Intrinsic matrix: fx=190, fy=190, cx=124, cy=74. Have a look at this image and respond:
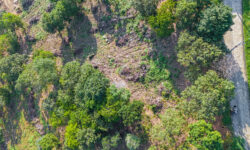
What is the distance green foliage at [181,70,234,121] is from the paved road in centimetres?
707

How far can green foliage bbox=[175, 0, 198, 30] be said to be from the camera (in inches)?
1543

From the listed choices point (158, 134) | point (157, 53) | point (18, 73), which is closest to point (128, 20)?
point (157, 53)

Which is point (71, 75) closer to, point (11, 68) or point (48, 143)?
point (48, 143)

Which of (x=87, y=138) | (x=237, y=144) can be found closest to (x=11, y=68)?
(x=87, y=138)

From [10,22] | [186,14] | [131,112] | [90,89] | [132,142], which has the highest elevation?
[10,22]

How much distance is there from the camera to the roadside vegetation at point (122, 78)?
38.3 metres

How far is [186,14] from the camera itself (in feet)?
130

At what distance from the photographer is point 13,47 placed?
64250 mm

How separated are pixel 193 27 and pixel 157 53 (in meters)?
11.5

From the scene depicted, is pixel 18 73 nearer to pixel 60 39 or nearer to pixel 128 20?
pixel 60 39

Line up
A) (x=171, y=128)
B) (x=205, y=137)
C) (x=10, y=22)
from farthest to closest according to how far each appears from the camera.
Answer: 1. (x=10, y=22)
2. (x=171, y=128)
3. (x=205, y=137)

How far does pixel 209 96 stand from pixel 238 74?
42.1ft

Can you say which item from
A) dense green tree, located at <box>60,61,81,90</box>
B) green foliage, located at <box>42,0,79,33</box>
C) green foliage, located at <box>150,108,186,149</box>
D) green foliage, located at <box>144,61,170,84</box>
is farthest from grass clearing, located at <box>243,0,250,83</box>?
green foliage, located at <box>42,0,79,33</box>

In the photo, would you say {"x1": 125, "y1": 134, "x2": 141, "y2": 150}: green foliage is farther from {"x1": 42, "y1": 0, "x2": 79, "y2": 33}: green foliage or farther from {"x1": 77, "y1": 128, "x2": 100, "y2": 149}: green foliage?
{"x1": 42, "y1": 0, "x2": 79, "y2": 33}: green foliage
